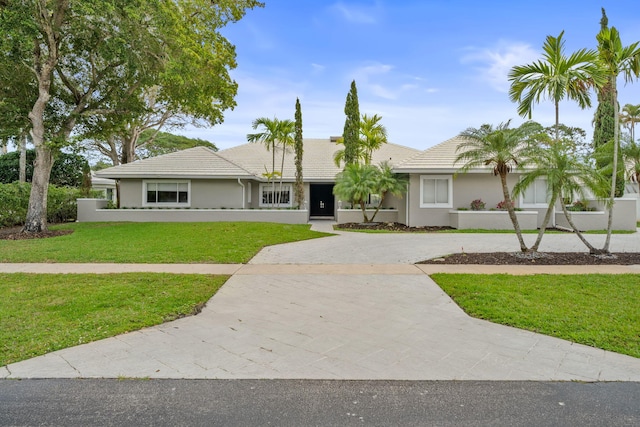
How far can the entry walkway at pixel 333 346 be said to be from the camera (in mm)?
3408

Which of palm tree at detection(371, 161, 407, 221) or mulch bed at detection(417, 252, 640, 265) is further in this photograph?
palm tree at detection(371, 161, 407, 221)

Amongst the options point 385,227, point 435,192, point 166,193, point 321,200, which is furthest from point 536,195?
point 166,193

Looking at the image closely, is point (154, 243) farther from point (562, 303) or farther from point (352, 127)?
point (352, 127)

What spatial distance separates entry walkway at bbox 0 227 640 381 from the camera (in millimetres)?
3408

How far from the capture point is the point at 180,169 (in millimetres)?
19000

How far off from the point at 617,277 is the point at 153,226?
1591 centimetres

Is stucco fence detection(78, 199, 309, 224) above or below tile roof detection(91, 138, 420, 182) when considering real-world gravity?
below

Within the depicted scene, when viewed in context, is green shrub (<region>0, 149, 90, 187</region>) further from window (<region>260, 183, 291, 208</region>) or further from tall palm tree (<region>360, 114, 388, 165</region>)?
tall palm tree (<region>360, 114, 388, 165</region>)

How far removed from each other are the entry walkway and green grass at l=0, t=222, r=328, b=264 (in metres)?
3.74

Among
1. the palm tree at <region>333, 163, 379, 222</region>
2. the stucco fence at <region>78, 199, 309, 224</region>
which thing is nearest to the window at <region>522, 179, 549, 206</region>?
the palm tree at <region>333, 163, 379, 222</region>

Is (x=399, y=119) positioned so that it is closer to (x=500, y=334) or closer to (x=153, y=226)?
(x=153, y=226)

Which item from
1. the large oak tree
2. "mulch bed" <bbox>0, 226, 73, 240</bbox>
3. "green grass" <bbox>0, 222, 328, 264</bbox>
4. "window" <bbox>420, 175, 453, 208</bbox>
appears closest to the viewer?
"green grass" <bbox>0, 222, 328, 264</bbox>

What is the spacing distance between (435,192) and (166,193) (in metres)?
14.3

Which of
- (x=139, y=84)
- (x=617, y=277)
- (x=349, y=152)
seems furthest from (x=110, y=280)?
(x=349, y=152)
